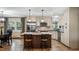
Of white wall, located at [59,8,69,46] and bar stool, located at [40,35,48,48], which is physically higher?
white wall, located at [59,8,69,46]

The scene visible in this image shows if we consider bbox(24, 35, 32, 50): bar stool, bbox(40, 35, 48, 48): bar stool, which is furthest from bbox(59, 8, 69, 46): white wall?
bbox(24, 35, 32, 50): bar stool

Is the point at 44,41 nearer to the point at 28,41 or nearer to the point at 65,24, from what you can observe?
the point at 28,41

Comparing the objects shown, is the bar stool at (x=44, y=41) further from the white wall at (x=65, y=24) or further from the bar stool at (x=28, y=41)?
the white wall at (x=65, y=24)

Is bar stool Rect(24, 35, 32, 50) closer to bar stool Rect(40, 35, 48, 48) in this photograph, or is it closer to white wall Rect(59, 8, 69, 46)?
bar stool Rect(40, 35, 48, 48)

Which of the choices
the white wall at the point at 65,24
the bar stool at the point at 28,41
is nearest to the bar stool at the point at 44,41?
the bar stool at the point at 28,41

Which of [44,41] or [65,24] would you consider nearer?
[65,24]

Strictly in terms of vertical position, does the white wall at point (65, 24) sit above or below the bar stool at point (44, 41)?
above

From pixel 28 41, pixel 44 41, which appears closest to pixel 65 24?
pixel 44 41

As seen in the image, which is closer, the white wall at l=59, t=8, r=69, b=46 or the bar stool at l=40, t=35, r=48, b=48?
the white wall at l=59, t=8, r=69, b=46
